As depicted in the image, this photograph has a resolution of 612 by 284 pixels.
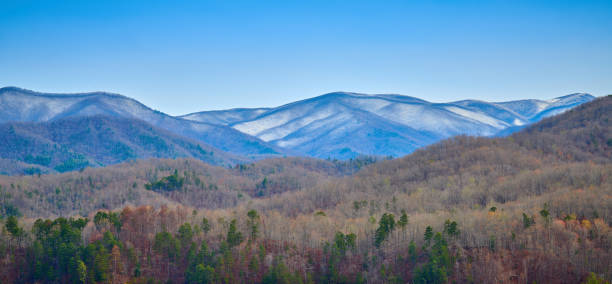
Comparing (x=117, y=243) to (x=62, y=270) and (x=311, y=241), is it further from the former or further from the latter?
(x=311, y=241)

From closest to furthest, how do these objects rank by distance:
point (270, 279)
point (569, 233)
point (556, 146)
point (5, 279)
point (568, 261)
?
point (568, 261) < point (569, 233) < point (270, 279) < point (5, 279) < point (556, 146)

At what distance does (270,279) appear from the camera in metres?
88.1

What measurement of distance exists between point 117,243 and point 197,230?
17338 mm

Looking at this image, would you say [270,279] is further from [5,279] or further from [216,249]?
[5,279]

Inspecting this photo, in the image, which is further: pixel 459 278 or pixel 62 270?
pixel 62 270

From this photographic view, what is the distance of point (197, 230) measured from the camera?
360 feet

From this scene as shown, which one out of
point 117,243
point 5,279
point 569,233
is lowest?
point 5,279

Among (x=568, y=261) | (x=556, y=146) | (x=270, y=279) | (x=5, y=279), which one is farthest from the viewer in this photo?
(x=556, y=146)

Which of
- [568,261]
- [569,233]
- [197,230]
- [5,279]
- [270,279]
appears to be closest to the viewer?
[568,261]

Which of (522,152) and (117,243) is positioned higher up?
(522,152)

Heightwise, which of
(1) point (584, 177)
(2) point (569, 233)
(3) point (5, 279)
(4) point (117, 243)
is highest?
(1) point (584, 177)

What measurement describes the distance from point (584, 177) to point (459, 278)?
5357 centimetres

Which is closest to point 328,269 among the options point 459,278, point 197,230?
point 459,278

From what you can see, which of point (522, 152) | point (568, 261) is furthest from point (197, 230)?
point (522, 152)
